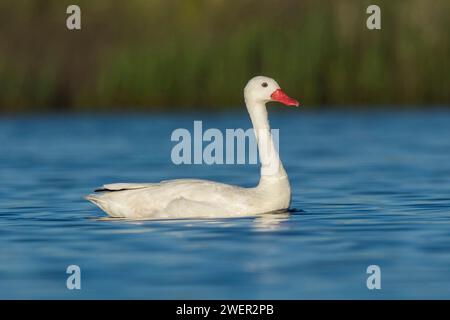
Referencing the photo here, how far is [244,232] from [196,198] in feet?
2.90

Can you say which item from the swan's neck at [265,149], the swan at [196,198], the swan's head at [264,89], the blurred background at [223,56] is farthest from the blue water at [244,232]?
the blurred background at [223,56]

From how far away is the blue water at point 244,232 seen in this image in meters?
10.1

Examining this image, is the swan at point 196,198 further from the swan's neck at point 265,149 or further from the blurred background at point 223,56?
the blurred background at point 223,56

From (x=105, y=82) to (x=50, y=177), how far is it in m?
11.3

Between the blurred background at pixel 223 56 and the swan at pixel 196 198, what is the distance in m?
16.4

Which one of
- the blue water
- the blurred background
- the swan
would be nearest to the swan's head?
the swan

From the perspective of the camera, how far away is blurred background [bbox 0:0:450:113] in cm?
3025

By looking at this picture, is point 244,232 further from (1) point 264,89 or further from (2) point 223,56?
(2) point 223,56

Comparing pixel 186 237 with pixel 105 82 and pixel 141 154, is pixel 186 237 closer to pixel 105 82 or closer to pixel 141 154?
pixel 141 154

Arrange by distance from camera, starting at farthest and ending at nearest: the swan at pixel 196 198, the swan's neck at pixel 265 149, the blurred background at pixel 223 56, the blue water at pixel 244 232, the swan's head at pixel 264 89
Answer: the blurred background at pixel 223 56, the swan's head at pixel 264 89, the swan's neck at pixel 265 149, the swan at pixel 196 198, the blue water at pixel 244 232

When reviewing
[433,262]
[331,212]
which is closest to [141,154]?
[331,212]

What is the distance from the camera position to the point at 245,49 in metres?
31.0

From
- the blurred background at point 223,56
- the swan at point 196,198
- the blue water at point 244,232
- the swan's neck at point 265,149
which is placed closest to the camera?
the blue water at point 244,232

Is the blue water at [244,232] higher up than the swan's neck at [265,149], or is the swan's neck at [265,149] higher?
the swan's neck at [265,149]
